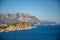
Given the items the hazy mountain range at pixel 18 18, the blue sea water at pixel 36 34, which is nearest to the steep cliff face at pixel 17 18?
the hazy mountain range at pixel 18 18

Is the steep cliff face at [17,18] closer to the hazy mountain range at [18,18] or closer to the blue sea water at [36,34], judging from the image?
the hazy mountain range at [18,18]

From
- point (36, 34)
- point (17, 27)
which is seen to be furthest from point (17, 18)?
point (36, 34)

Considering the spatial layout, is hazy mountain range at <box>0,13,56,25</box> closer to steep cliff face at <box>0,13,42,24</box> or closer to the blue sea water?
steep cliff face at <box>0,13,42,24</box>

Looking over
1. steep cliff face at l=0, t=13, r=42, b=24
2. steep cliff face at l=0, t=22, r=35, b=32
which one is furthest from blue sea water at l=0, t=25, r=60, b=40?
steep cliff face at l=0, t=13, r=42, b=24

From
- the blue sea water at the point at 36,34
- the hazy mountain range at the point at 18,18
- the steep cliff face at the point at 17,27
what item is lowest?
the blue sea water at the point at 36,34

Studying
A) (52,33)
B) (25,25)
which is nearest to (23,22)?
(25,25)

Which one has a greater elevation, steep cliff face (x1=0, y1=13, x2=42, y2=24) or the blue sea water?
steep cliff face (x1=0, y1=13, x2=42, y2=24)

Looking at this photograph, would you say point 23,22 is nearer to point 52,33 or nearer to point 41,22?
point 41,22

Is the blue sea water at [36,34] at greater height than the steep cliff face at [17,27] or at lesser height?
lesser

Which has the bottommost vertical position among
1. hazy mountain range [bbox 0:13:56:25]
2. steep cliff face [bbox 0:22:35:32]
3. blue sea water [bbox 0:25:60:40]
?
blue sea water [bbox 0:25:60:40]
